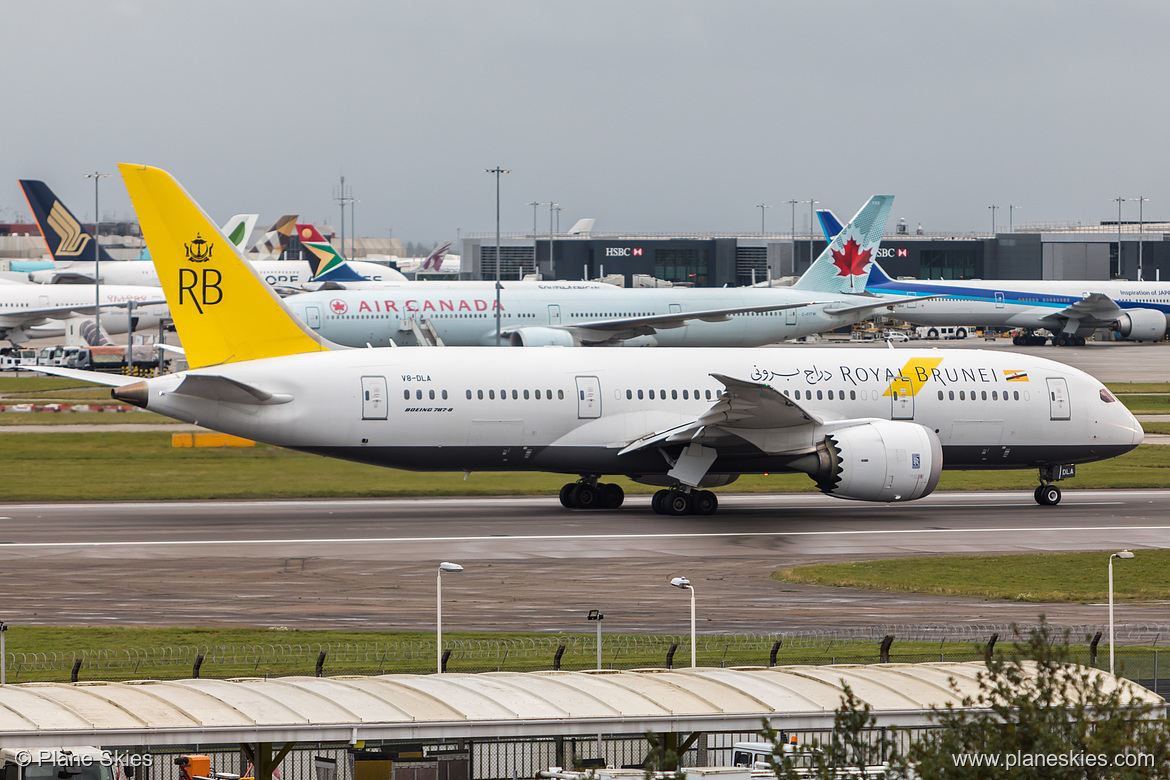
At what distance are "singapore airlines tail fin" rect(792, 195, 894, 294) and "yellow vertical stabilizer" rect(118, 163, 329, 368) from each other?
1936 inches

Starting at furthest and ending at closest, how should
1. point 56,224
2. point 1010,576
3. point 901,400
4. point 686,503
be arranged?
point 56,224 → point 901,400 → point 686,503 → point 1010,576

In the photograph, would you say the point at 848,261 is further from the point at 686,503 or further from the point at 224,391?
the point at 224,391

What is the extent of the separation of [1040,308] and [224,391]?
89.7 m

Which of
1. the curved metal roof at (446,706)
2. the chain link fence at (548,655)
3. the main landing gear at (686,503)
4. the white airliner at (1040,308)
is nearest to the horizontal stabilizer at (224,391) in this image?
the main landing gear at (686,503)

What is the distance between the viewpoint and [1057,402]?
40.6 m

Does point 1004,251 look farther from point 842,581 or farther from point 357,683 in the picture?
point 357,683

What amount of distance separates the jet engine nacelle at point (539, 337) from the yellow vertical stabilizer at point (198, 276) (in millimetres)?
34542

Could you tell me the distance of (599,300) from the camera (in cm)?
7750

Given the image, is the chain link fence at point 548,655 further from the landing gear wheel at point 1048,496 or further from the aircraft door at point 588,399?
the landing gear wheel at point 1048,496

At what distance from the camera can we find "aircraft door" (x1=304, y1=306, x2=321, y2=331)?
232 feet

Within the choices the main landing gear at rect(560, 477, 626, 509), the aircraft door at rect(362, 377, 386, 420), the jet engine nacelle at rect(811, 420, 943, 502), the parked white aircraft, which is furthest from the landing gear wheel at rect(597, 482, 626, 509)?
the parked white aircraft

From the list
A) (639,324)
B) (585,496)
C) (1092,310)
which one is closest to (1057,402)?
(585,496)

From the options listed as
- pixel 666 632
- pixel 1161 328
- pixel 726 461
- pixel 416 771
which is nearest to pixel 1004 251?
pixel 1161 328

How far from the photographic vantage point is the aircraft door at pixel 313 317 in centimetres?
7056
